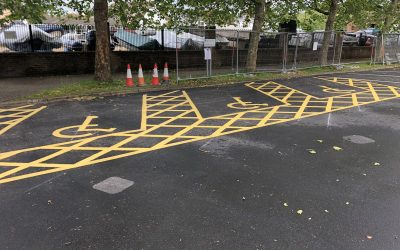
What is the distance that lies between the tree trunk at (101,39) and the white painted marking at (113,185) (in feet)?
26.3

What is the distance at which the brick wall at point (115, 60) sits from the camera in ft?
44.0

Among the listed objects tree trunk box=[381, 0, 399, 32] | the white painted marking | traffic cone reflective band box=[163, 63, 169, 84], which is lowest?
the white painted marking

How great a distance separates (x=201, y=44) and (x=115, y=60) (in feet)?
12.7

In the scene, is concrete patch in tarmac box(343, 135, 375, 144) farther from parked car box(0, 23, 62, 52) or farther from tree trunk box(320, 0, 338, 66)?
tree trunk box(320, 0, 338, 66)

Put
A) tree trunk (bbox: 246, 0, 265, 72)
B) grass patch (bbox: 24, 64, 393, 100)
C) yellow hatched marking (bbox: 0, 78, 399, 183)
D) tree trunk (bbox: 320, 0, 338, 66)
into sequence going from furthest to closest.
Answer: tree trunk (bbox: 320, 0, 338, 66) → tree trunk (bbox: 246, 0, 265, 72) → grass patch (bbox: 24, 64, 393, 100) → yellow hatched marking (bbox: 0, 78, 399, 183)

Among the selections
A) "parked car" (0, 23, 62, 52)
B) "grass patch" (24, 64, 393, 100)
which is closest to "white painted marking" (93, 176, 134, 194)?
"grass patch" (24, 64, 393, 100)

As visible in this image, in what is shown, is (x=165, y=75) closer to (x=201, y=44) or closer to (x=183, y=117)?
(x=201, y=44)

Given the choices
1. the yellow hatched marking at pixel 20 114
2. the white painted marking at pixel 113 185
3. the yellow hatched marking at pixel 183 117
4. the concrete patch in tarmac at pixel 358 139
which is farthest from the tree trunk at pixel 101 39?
the concrete patch in tarmac at pixel 358 139

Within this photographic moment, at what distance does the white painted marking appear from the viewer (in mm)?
4906

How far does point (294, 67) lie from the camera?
58.5 feet

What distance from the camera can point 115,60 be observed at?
15211 millimetres

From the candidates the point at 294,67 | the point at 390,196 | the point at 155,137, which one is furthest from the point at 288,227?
the point at 294,67

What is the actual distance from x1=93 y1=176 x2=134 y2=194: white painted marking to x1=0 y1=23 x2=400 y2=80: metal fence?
8.35m

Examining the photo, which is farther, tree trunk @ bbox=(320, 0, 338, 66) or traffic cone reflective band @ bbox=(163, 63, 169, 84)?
tree trunk @ bbox=(320, 0, 338, 66)
